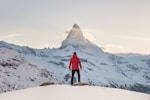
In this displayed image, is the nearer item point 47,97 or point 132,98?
point 47,97

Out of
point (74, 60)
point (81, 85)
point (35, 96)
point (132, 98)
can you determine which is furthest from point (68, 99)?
point (74, 60)

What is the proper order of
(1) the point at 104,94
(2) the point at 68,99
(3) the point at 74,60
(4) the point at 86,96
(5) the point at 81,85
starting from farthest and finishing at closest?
(3) the point at 74,60
(5) the point at 81,85
(1) the point at 104,94
(4) the point at 86,96
(2) the point at 68,99

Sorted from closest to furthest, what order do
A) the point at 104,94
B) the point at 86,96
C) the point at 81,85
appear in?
the point at 86,96 → the point at 104,94 → the point at 81,85

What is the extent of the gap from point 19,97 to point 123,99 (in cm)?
467

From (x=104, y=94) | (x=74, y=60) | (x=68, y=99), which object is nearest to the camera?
(x=68, y=99)

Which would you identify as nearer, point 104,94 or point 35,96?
point 35,96

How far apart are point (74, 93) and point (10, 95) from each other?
306 centimetres

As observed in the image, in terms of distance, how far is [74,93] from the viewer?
19.2 meters

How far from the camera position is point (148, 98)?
19.1m

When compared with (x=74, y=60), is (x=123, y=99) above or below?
below

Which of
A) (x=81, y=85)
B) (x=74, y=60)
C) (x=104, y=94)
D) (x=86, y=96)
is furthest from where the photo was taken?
(x=74, y=60)

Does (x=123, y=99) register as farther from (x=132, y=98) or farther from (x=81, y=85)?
(x=81, y=85)

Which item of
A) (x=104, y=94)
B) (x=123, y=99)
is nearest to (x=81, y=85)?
(x=104, y=94)

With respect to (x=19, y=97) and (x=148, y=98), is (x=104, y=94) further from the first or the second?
(x=19, y=97)
